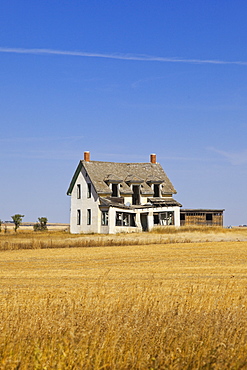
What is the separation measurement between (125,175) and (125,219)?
5.91 meters

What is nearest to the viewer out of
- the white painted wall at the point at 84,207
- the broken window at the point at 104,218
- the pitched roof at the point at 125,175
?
the broken window at the point at 104,218

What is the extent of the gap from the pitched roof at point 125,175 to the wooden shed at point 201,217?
6.75m

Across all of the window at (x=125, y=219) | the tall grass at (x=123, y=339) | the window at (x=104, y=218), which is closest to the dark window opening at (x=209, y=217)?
the window at (x=125, y=219)

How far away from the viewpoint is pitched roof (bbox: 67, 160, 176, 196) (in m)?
60.0

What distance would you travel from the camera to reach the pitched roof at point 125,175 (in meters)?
60.0

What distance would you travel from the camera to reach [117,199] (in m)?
59.7

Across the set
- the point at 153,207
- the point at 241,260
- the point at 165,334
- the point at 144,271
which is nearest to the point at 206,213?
the point at 153,207

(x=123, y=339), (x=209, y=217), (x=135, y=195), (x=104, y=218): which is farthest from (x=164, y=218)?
(x=123, y=339)

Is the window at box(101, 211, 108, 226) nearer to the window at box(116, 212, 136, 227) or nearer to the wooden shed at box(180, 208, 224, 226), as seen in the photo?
the window at box(116, 212, 136, 227)

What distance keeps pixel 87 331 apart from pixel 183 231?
159 ft

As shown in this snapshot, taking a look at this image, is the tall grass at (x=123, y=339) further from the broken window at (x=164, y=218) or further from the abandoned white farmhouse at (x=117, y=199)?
the broken window at (x=164, y=218)

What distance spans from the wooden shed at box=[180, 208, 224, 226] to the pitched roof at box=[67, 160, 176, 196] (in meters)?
6.75

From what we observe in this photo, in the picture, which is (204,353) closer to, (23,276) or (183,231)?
(23,276)

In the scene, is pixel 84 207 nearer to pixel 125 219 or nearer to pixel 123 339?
pixel 125 219
